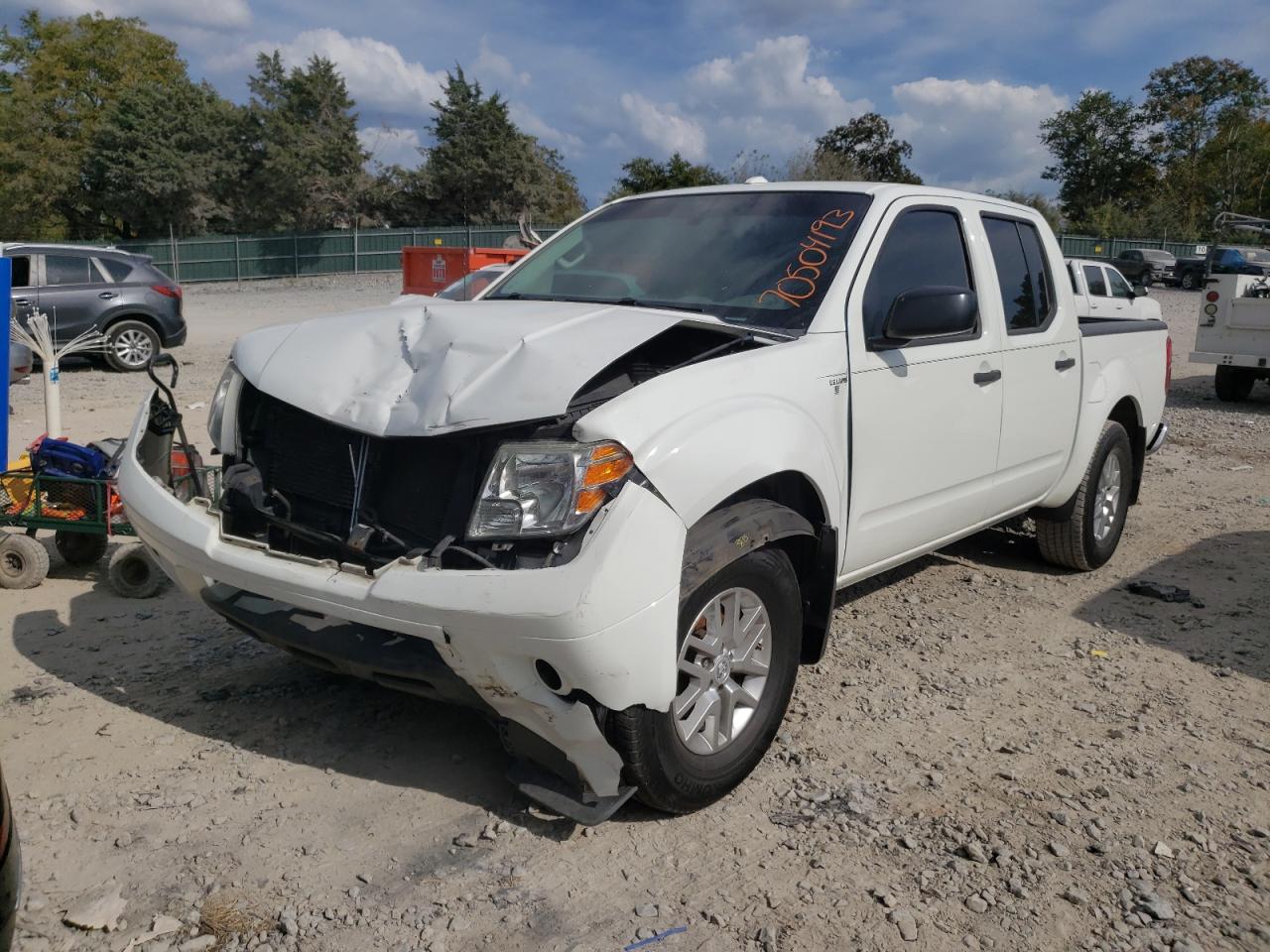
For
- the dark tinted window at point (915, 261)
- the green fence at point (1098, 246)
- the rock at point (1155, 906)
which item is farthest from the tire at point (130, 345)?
the green fence at point (1098, 246)

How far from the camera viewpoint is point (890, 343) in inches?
157

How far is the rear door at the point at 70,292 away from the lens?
13.7 m

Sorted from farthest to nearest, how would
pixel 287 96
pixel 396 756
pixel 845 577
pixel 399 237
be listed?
pixel 287 96 → pixel 399 237 → pixel 845 577 → pixel 396 756

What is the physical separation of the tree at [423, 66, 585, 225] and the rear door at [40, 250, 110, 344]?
106 feet

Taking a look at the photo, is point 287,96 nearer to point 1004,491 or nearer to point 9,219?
point 9,219

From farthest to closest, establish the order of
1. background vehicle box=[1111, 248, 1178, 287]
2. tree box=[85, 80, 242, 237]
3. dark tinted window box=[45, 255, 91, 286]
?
tree box=[85, 80, 242, 237], background vehicle box=[1111, 248, 1178, 287], dark tinted window box=[45, 255, 91, 286]

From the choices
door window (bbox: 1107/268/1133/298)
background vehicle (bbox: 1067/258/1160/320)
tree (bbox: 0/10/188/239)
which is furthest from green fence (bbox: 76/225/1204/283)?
background vehicle (bbox: 1067/258/1160/320)

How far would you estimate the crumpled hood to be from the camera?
2.96 metres

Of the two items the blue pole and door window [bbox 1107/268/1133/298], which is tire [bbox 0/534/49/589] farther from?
door window [bbox 1107/268/1133/298]

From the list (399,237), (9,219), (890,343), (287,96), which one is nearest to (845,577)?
(890,343)

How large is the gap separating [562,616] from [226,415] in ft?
5.27

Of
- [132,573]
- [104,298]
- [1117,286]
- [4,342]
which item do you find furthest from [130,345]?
[1117,286]

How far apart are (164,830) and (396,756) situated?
2.48ft

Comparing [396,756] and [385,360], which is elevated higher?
[385,360]
